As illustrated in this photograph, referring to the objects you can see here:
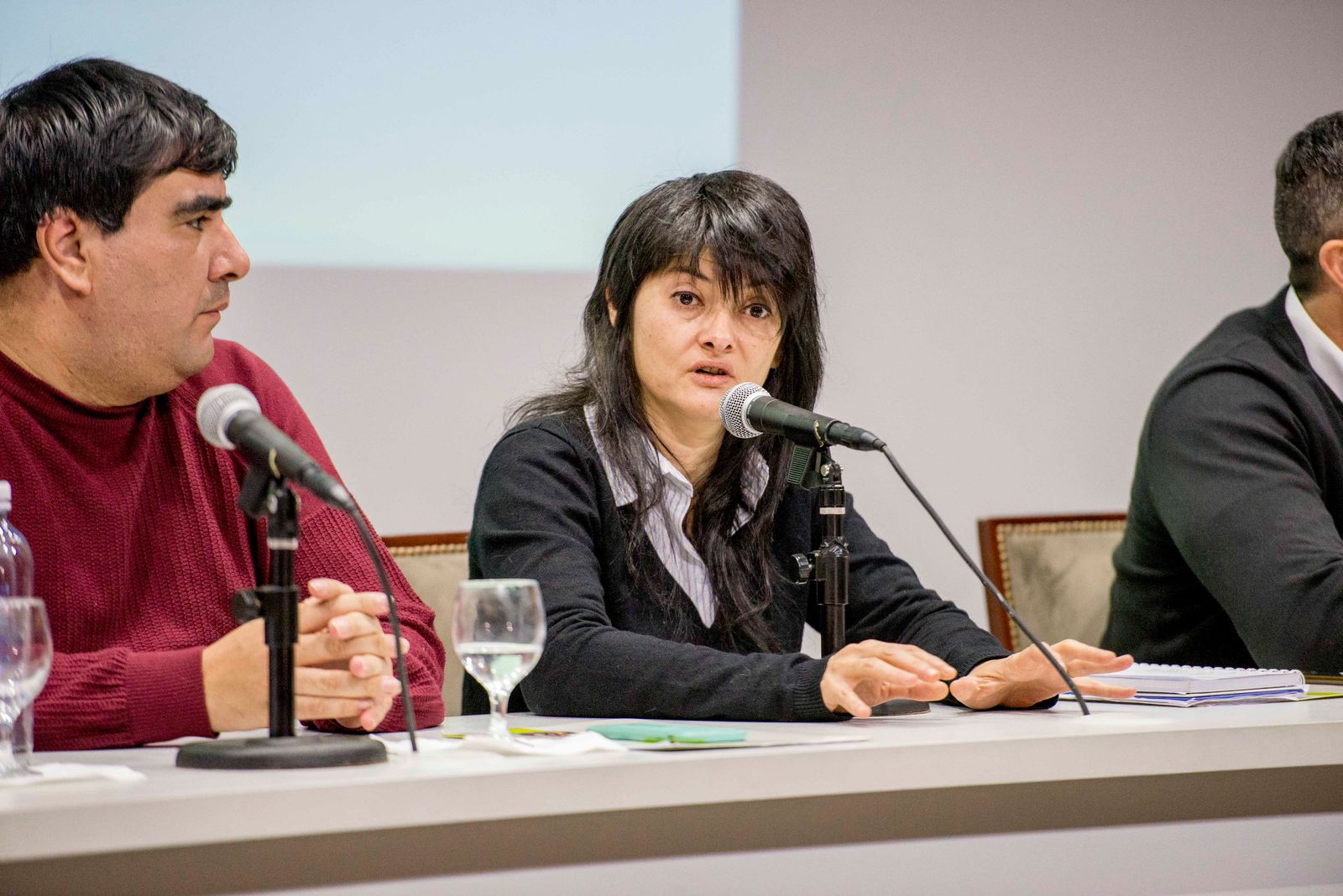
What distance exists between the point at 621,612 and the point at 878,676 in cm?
56

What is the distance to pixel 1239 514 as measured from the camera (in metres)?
2.12

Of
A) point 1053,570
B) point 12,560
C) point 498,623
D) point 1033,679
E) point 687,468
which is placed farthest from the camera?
point 1053,570

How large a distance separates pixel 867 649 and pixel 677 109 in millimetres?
1861

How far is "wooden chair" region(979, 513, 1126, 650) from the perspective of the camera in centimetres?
270

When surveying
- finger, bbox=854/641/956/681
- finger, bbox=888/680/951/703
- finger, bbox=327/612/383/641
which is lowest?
finger, bbox=888/680/951/703

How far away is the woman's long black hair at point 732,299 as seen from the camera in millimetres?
1992

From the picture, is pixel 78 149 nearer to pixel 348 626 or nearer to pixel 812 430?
pixel 348 626

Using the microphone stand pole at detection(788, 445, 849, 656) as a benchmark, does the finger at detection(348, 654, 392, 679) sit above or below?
below

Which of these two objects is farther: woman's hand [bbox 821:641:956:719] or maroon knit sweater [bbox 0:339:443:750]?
maroon knit sweater [bbox 0:339:443:750]

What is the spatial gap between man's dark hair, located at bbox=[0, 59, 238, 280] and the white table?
66cm

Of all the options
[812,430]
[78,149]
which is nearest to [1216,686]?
[812,430]

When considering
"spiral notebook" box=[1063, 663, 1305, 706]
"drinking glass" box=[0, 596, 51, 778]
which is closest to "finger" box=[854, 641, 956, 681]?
"spiral notebook" box=[1063, 663, 1305, 706]

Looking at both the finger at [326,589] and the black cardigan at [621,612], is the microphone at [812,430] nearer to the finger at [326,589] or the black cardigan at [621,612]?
the black cardigan at [621,612]

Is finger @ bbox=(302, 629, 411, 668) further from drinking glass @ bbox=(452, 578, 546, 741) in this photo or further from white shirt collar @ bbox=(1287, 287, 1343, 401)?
white shirt collar @ bbox=(1287, 287, 1343, 401)
